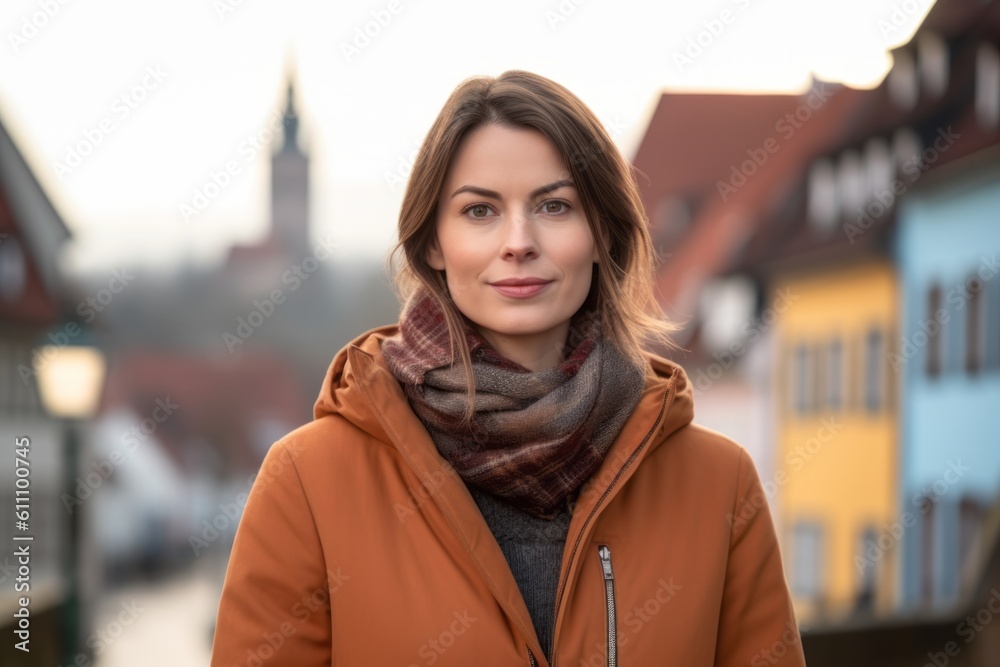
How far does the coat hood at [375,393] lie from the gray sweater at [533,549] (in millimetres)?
181

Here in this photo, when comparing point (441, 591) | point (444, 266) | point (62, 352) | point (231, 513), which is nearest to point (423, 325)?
point (444, 266)

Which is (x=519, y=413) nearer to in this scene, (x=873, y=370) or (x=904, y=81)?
(x=873, y=370)

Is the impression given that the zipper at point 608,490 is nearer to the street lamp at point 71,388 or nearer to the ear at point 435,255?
the ear at point 435,255

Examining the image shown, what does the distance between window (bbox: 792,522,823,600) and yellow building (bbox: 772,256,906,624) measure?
13mm

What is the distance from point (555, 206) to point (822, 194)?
47.5 ft

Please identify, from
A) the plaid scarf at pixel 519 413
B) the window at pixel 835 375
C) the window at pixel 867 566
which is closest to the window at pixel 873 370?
the window at pixel 835 375

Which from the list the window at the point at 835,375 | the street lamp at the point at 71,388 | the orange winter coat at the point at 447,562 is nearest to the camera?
the orange winter coat at the point at 447,562

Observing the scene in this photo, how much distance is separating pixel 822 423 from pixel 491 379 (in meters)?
13.6

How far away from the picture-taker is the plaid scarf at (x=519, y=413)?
5.75ft

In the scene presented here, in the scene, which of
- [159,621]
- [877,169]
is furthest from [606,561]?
[159,621]

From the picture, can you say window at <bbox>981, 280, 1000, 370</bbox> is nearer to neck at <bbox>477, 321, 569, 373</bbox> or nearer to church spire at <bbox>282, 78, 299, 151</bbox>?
neck at <bbox>477, 321, 569, 373</bbox>

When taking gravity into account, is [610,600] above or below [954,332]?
above

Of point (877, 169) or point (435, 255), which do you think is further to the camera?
point (877, 169)

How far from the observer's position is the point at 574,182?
1784 mm
